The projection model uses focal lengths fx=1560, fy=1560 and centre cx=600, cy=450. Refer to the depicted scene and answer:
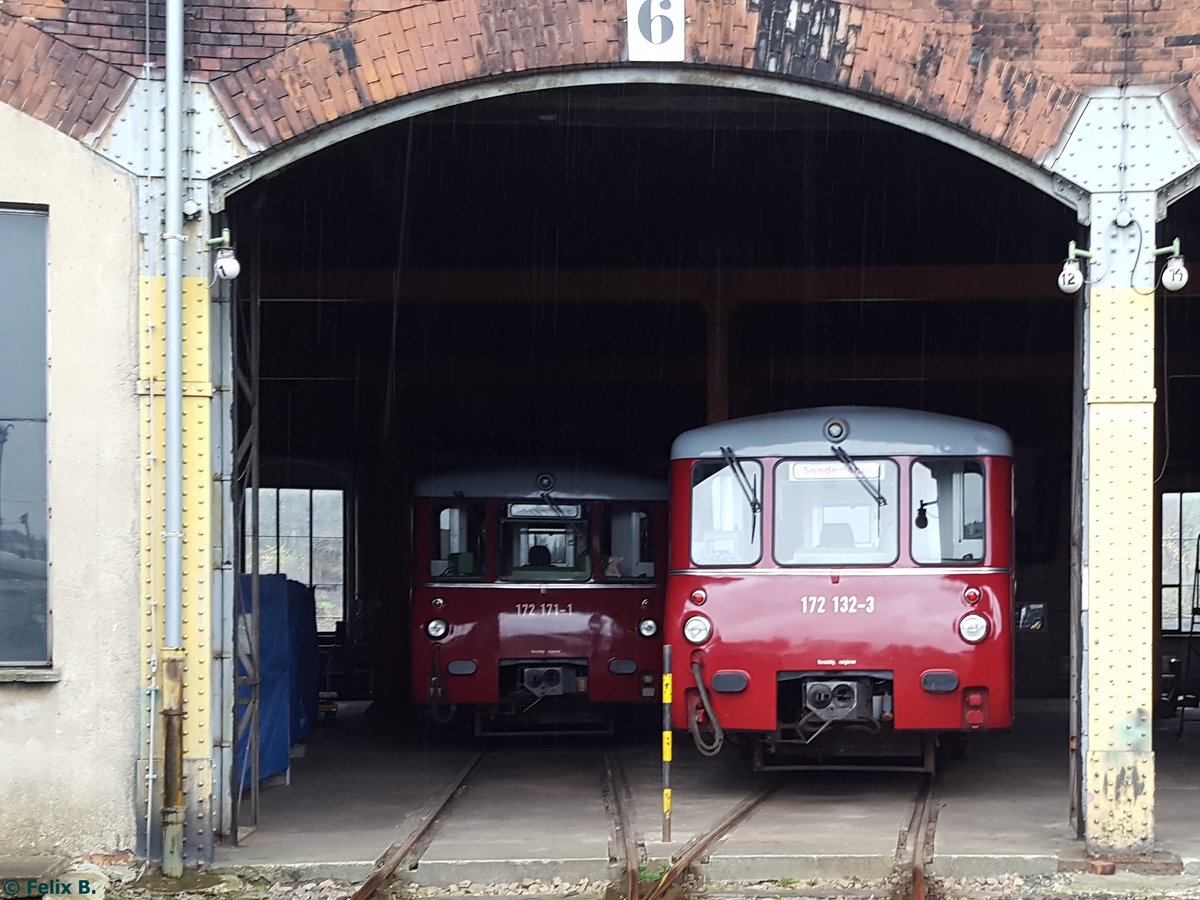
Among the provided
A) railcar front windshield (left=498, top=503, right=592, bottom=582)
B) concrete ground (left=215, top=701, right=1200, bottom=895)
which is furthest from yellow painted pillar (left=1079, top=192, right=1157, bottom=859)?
railcar front windshield (left=498, top=503, right=592, bottom=582)

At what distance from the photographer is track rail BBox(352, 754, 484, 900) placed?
808 cm

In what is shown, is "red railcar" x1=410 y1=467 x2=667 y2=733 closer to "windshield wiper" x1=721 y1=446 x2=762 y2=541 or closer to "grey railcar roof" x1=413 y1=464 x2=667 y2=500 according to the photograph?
"grey railcar roof" x1=413 y1=464 x2=667 y2=500

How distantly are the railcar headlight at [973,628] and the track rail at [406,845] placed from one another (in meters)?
3.68

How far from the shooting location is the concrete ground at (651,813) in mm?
8477

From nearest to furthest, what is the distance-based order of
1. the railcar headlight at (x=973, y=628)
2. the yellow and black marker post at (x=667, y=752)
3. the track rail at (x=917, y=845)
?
the track rail at (x=917, y=845) < the yellow and black marker post at (x=667, y=752) < the railcar headlight at (x=973, y=628)

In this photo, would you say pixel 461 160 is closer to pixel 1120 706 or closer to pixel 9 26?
pixel 9 26

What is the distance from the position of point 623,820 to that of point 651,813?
0.51 metres

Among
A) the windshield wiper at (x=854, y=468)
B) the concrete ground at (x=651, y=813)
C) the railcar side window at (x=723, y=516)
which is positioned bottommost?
the concrete ground at (x=651, y=813)

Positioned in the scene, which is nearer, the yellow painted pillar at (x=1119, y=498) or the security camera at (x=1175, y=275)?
the security camera at (x=1175, y=275)

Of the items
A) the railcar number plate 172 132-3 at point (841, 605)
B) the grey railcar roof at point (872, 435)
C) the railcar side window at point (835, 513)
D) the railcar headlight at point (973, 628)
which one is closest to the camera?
the railcar headlight at point (973, 628)

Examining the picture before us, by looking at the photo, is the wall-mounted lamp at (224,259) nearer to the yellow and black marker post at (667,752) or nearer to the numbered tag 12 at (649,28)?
the numbered tag 12 at (649,28)

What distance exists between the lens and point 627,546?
14.2 metres

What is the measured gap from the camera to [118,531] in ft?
28.5

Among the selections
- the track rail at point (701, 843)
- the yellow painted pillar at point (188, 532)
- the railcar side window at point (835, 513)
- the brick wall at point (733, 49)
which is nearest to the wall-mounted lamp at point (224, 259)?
the yellow painted pillar at point (188, 532)
